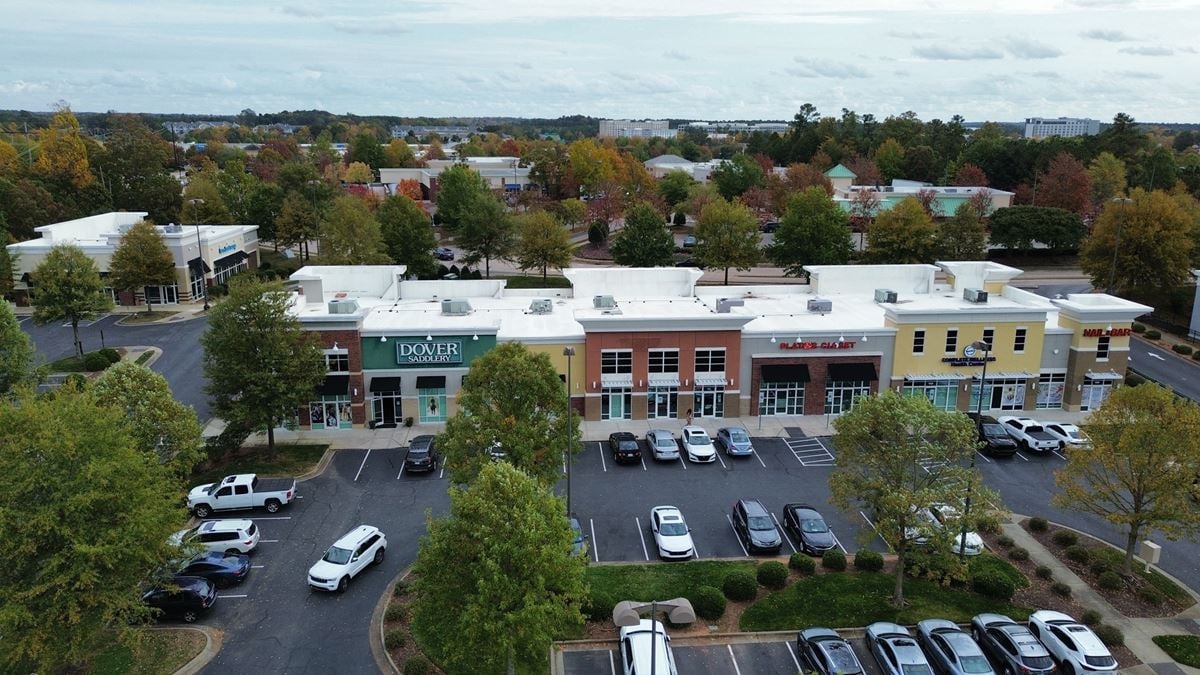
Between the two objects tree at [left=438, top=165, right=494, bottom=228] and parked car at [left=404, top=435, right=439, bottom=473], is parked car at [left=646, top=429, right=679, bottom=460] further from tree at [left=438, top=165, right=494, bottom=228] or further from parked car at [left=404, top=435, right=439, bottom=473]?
tree at [left=438, top=165, right=494, bottom=228]

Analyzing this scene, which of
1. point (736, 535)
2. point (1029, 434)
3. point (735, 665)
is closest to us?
point (735, 665)

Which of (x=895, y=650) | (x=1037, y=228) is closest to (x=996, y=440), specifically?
(x=895, y=650)

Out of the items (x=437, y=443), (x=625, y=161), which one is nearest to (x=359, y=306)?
(x=437, y=443)

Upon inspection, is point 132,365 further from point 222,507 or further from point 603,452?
point 603,452

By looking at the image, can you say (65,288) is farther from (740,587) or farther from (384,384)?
(740,587)

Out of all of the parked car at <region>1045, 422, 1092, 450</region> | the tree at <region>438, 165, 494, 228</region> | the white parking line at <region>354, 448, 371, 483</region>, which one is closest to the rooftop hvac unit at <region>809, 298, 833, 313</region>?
the parked car at <region>1045, 422, 1092, 450</region>

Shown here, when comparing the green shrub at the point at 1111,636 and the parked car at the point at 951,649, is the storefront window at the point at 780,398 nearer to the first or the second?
the parked car at the point at 951,649
